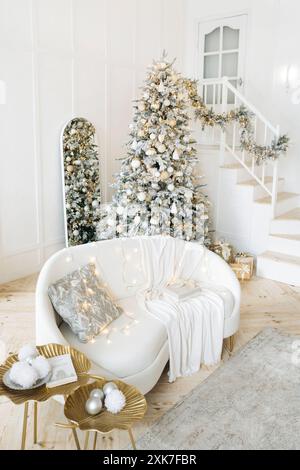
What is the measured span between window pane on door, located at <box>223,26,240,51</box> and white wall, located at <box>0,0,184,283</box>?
4.31 ft

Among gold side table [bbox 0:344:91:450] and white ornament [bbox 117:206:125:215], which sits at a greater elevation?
white ornament [bbox 117:206:125:215]

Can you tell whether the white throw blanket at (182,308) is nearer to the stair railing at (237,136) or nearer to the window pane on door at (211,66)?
the stair railing at (237,136)

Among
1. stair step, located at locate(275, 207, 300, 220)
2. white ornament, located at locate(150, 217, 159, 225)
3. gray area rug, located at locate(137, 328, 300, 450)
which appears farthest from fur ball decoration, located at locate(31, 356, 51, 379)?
stair step, located at locate(275, 207, 300, 220)

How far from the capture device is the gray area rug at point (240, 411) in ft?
7.99

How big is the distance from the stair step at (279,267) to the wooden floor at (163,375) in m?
0.12

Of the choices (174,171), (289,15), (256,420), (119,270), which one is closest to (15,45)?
(174,171)

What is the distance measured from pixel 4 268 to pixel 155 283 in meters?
2.16

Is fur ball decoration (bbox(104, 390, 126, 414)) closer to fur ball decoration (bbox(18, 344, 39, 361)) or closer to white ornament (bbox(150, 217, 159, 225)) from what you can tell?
fur ball decoration (bbox(18, 344, 39, 361))

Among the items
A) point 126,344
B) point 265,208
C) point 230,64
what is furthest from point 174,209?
point 230,64

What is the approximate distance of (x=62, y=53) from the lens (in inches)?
201

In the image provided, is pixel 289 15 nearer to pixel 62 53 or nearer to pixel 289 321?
pixel 62 53

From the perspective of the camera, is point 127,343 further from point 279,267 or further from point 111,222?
point 279,267

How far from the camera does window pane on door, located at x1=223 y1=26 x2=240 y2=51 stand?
6617 mm
